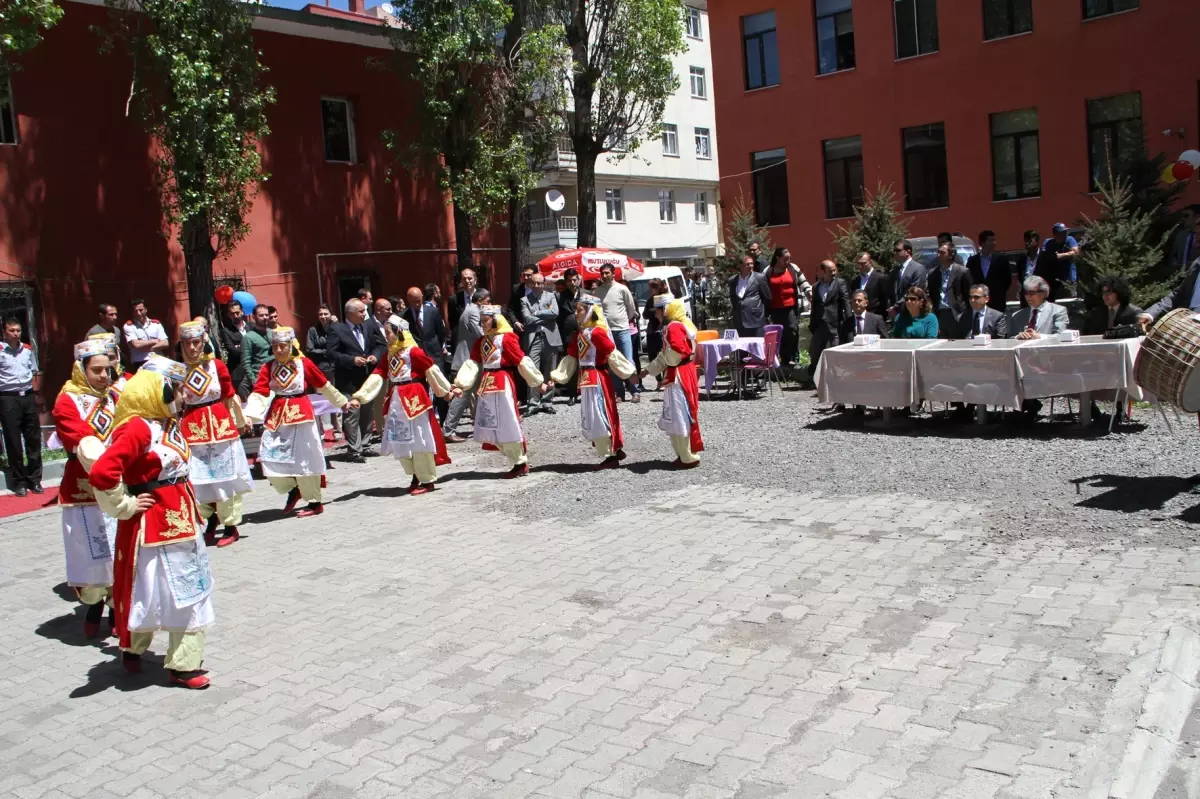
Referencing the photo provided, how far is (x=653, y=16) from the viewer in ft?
65.3

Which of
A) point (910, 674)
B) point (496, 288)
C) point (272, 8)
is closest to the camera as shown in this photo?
point (910, 674)

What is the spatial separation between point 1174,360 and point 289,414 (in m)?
7.29

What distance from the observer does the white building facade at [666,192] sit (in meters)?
47.2

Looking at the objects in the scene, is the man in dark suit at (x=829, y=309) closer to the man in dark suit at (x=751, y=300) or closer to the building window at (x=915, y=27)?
the man in dark suit at (x=751, y=300)

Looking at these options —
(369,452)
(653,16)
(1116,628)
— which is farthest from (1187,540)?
(653,16)

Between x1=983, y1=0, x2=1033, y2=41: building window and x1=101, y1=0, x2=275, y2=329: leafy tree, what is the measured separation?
15.4 meters

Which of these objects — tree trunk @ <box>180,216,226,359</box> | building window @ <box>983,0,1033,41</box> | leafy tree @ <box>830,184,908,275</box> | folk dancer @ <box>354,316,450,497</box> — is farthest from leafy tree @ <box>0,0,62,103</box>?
building window @ <box>983,0,1033,41</box>

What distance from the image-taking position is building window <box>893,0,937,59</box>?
23.8m

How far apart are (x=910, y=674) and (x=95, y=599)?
17.3 ft

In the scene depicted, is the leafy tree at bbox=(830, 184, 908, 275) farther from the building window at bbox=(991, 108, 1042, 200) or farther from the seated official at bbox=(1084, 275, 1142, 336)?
the seated official at bbox=(1084, 275, 1142, 336)

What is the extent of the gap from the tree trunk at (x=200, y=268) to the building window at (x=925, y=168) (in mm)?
15901

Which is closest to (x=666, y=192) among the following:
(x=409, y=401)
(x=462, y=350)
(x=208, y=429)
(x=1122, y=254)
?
(x=1122, y=254)

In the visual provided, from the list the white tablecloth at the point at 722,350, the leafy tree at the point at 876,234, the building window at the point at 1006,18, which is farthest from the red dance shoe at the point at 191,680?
the building window at the point at 1006,18

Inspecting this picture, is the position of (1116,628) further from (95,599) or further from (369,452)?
(369,452)
